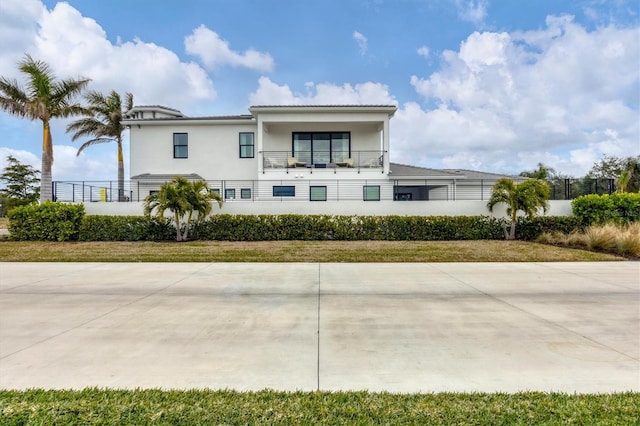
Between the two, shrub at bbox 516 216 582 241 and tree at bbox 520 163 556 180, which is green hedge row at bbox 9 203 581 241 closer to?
shrub at bbox 516 216 582 241

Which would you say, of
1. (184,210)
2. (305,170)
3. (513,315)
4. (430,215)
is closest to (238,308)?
(513,315)

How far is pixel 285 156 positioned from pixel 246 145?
2.51 metres

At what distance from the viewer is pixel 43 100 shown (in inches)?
680

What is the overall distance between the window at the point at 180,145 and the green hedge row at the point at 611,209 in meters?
21.5

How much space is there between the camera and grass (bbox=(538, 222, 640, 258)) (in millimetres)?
12211

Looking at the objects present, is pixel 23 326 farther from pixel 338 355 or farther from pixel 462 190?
pixel 462 190

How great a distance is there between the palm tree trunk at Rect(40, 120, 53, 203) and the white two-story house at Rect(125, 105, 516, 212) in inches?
158

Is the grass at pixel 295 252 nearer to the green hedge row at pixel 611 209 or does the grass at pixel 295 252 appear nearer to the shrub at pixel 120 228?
the shrub at pixel 120 228

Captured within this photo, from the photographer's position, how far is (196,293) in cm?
723

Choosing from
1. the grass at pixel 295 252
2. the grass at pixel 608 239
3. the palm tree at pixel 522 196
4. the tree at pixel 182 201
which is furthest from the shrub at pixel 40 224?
the grass at pixel 608 239

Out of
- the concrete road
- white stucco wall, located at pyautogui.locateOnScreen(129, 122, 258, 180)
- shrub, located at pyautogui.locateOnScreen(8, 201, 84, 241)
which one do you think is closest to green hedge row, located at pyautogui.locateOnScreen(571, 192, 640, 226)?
the concrete road

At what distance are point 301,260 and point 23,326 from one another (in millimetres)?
7459

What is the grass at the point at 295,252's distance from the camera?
11711 millimetres

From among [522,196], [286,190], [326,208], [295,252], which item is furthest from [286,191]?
[522,196]
